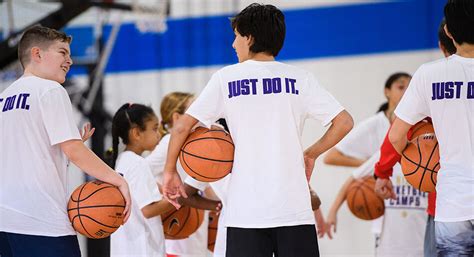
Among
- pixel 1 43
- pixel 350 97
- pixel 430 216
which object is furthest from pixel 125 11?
pixel 430 216

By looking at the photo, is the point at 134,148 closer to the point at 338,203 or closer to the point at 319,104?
the point at 319,104

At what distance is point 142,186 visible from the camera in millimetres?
4602

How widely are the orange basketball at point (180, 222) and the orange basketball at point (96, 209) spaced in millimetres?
987

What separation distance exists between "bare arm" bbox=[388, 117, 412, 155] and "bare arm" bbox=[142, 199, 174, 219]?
1.34 metres

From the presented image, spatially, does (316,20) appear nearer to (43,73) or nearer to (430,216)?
(430,216)

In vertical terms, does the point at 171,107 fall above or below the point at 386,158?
above

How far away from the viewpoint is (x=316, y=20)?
8.73 m

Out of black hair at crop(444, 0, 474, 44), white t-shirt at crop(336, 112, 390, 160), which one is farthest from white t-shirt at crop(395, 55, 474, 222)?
white t-shirt at crop(336, 112, 390, 160)

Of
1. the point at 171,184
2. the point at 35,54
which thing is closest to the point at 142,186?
the point at 171,184

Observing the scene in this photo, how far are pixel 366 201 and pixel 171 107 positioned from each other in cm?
155

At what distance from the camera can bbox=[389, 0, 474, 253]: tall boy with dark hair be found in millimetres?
3668

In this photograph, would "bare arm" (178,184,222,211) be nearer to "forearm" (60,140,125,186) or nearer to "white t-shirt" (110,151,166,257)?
"white t-shirt" (110,151,166,257)

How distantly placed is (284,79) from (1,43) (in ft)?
17.6

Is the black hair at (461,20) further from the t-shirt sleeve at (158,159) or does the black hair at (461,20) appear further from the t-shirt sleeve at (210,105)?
the t-shirt sleeve at (158,159)
